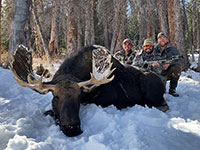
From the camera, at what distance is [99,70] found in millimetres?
4195

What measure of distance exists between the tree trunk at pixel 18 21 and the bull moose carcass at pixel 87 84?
184 centimetres

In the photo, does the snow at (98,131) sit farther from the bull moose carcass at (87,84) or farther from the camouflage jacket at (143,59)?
the camouflage jacket at (143,59)

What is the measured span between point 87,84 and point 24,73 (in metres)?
1.46

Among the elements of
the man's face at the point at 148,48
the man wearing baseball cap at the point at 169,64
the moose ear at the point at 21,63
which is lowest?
the man wearing baseball cap at the point at 169,64

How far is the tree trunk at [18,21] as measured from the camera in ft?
19.4

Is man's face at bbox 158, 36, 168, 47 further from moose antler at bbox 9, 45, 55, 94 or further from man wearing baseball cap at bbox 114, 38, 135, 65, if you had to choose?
moose antler at bbox 9, 45, 55, 94

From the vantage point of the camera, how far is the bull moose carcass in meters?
3.28

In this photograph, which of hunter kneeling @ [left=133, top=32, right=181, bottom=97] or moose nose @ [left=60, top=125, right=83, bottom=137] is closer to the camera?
moose nose @ [left=60, top=125, right=83, bottom=137]

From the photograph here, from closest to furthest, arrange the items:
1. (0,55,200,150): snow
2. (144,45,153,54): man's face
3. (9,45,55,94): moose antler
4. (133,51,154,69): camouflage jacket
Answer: (0,55,200,150): snow → (9,45,55,94): moose antler → (133,51,154,69): camouflage jacket → (144,45,153,54): man's face

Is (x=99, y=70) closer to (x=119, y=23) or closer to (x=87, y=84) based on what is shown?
(x=87, y=84)

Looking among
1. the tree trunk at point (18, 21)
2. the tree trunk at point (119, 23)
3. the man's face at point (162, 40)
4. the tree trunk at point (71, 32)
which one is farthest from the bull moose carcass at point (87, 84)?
the tree trunk at point (71, 32)

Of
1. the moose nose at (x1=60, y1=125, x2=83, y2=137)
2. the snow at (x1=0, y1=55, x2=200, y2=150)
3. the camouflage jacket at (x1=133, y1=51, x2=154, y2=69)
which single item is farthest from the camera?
the camouflage jacket at (x1=133, y1=51, x2=154, y2=69)

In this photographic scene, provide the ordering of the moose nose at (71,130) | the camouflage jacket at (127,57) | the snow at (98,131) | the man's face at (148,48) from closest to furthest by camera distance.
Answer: the snow at (98,131) < the moose nose at (71,130) < the man's face at (148,48) < the camouflage jacket at (127,57)

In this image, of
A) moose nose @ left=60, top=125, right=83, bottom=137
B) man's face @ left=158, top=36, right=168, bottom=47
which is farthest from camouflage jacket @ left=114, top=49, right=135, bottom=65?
moose nose @ left=60, top=125, right=83, bottom=137
